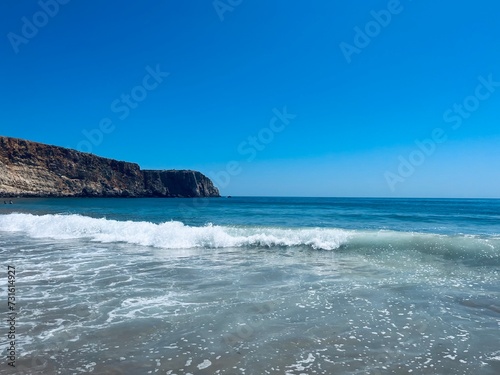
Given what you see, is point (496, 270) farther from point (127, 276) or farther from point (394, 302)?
point (127, 276)

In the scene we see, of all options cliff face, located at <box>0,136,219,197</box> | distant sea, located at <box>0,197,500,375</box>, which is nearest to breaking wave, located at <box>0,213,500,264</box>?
distant sea, located at <box>0,197,500,375</box>

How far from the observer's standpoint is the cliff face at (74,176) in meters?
77.3

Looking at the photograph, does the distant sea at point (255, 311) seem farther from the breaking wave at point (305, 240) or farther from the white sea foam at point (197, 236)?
the white sea foam at point (197, 236)

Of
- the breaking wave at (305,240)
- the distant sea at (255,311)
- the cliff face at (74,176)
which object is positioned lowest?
the distant sea at (255,311)

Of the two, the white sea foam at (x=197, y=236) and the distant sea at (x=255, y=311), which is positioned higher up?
the white sea foam at (x=197, y=236)

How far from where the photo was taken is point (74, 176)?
93125mm

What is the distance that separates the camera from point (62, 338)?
5.34m

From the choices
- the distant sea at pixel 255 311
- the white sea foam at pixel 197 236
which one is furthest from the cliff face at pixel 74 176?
the distant sea at pixel 255 311

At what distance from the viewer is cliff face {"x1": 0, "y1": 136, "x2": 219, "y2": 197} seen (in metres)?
77.3

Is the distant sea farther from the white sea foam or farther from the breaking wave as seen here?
the white sea foam

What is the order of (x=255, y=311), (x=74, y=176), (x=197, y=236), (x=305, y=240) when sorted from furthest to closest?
(x=74, y=176), (x=197, y=236), (x=305, y=240), (x=255, y=311)

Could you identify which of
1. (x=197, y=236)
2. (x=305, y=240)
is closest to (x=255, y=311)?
(x=305, y=240)

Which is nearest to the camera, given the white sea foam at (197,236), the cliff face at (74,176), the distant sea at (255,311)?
the distant sea at (255,311)

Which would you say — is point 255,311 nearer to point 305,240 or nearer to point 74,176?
point 305,240
